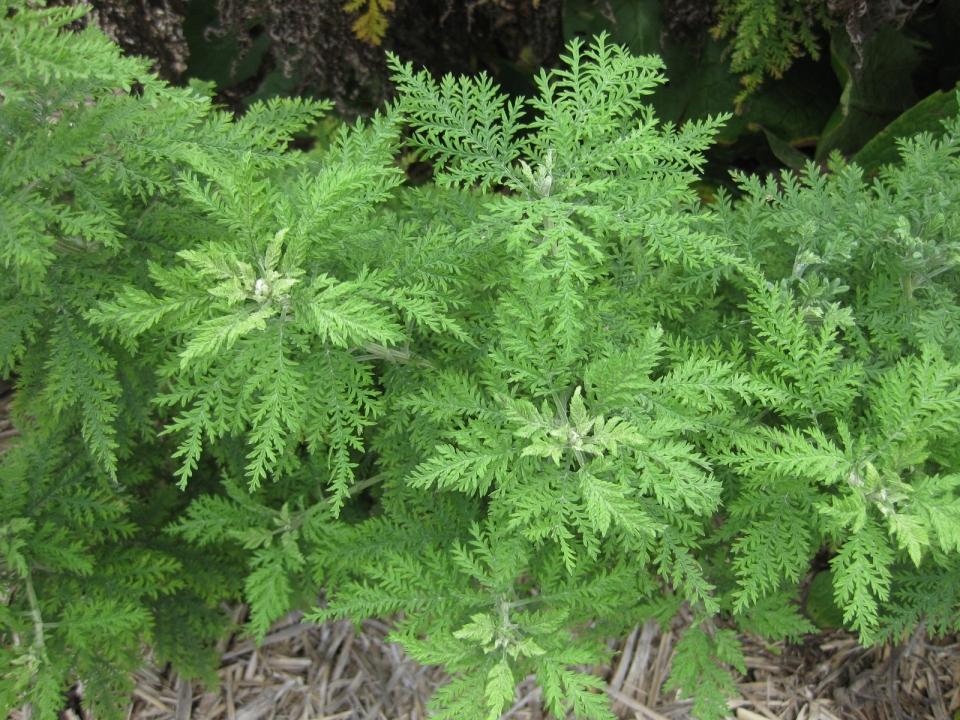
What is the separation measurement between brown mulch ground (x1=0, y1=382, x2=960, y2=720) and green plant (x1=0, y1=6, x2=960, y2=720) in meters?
0.44

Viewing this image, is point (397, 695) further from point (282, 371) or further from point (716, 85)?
point (716, 85)

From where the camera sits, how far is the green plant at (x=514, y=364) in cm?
126

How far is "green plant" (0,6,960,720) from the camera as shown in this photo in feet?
4.12

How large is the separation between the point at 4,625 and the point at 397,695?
1099 mm

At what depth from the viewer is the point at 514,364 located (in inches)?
53.2

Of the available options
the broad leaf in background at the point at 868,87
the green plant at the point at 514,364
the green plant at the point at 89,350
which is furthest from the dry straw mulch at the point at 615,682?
the broad leaf in background at the point at 868,87

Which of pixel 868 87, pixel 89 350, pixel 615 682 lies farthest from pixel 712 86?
pixel 89 350

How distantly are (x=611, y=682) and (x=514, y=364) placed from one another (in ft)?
4.33

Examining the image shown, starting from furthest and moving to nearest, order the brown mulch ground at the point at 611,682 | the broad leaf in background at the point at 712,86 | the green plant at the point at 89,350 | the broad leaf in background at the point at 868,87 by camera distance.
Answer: the broad leaf in background at the point at 712,86 → the broad leaf in background at the point at 868,87 → the brown mulch ground at the point at 611,682 → the green plant at the point at 89,350

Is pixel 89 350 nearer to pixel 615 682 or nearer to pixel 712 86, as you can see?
pixel 615 682

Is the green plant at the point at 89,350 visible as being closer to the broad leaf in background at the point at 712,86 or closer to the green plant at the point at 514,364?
the green plant at the point at 514,364

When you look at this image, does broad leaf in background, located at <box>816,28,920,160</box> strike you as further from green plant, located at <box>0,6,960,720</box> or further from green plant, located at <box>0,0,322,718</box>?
green plant, located at <box>0,0,322,718</box>

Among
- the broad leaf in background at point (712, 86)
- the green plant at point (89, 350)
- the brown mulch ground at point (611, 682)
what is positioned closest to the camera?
the green plant at point (89, 350)

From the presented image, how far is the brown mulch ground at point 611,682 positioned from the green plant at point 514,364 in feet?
1.46
